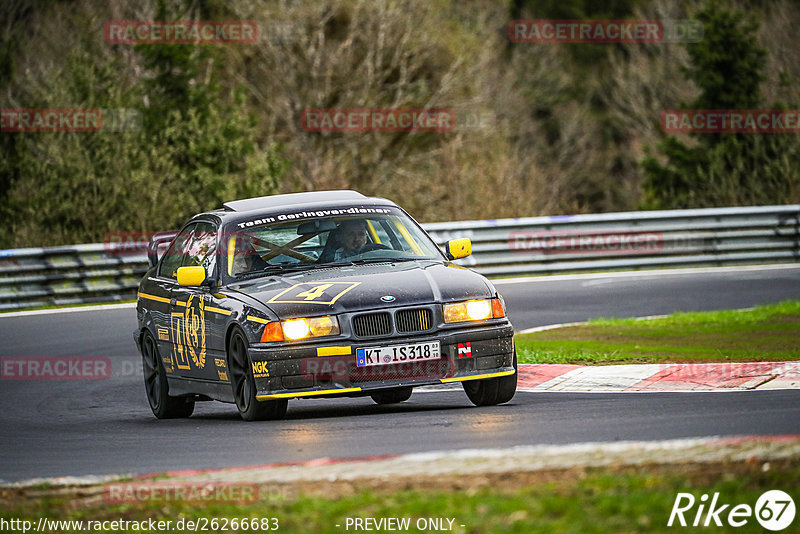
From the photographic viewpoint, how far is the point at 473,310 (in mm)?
9414

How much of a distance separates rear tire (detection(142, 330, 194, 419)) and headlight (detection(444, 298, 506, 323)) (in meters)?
2.80

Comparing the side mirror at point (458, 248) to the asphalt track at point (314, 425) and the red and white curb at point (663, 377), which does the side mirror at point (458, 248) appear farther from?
the red and white curb at point (663, 377)

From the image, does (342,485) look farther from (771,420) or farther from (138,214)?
(138,214)

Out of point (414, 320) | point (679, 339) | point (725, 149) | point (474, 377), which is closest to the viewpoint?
point (414, 320)

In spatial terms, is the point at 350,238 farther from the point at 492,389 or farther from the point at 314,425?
the point at 314,425

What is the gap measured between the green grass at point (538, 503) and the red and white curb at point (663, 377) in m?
4.61

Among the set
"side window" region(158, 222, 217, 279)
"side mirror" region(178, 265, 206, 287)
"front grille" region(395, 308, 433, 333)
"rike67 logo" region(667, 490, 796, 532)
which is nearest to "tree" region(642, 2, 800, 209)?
"side window" region(158, 222, 217, 279)

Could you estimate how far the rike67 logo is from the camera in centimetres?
508

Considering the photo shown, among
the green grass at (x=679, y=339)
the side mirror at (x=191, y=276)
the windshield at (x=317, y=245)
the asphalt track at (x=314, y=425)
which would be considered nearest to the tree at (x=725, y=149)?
the green grass at (x=679, y=339)

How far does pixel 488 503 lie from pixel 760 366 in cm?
617

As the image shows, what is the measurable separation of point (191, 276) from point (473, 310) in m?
2.20

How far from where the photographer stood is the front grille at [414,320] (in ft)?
30.1

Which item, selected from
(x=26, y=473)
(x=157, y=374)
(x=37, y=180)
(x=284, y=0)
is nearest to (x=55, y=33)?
(x=284, y=0)

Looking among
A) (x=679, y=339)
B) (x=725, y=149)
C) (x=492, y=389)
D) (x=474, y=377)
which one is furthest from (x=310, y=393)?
(x=725, y=149)
